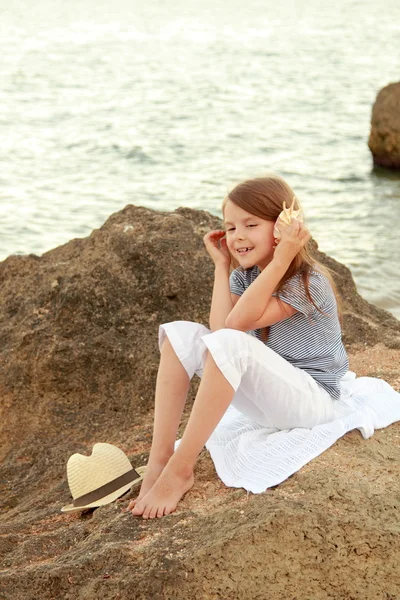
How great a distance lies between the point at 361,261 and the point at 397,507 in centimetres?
591

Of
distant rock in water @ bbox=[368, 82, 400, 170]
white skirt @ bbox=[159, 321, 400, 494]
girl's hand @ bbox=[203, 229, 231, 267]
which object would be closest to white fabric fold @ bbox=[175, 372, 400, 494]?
white skirt @ bbox=[159, 321, 400, 494]

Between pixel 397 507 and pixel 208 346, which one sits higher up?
pixel 208 346

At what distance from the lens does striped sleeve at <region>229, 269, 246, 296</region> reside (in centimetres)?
335

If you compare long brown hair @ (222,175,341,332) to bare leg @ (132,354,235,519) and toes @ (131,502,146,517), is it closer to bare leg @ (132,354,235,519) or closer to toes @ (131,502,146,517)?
bare leg @ (132,354,235,519)

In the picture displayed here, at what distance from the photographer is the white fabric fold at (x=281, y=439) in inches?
111

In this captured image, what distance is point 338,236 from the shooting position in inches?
366

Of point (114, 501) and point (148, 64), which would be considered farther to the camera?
point (148, 64)

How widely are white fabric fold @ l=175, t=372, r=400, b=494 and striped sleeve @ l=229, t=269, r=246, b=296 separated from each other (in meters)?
0.47

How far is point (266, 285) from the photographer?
2957mm

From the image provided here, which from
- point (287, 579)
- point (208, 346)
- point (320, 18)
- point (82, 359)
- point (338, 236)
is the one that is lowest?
point (320, 18)

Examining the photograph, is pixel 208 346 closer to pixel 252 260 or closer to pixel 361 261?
pixel 252 260

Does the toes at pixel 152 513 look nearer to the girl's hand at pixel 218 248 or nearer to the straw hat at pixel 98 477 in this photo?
the straw hat at pixel 98 477

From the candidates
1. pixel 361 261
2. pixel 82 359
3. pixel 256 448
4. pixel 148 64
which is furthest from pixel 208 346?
pixel 148 64

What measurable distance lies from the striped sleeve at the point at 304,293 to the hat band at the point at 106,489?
87 cm
